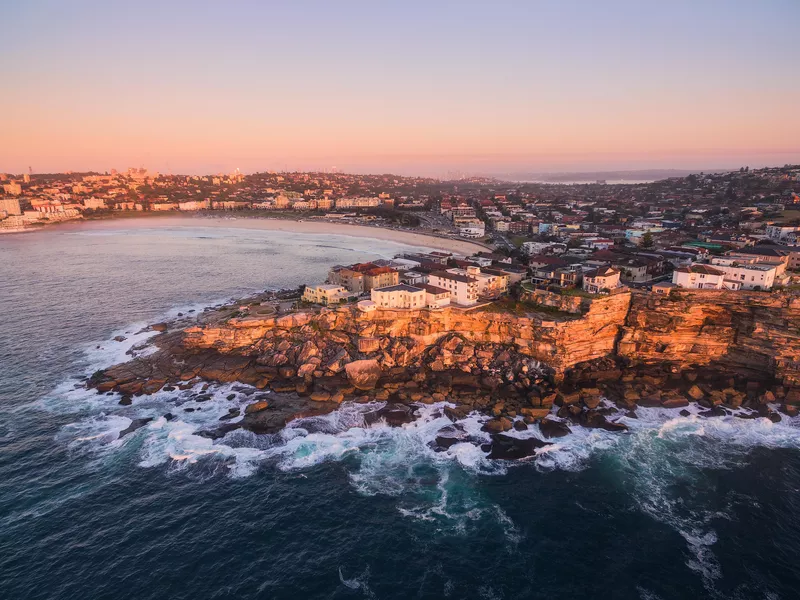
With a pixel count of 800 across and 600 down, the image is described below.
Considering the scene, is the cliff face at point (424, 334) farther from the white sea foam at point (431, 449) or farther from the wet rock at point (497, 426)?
the wet rock at point (497, 426)

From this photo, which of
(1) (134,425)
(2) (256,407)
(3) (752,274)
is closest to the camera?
(1) (134,425)

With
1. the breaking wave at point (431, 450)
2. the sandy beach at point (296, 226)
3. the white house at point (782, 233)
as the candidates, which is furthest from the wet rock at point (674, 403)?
the sandy beach at point (296, 226)

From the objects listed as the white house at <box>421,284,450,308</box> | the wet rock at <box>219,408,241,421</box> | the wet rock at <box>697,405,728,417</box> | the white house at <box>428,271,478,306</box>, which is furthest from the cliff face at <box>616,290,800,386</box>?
the wet rock at <box>219,408,241,421</box>

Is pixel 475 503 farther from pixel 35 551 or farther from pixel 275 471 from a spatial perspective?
pixel 35 551

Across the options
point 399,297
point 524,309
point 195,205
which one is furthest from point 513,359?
point 195,205

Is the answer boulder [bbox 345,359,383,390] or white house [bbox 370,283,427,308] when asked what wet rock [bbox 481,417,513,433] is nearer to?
Result: boulder [bbox 345,359,383,390]

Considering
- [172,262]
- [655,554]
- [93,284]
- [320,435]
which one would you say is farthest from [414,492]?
[172,262]

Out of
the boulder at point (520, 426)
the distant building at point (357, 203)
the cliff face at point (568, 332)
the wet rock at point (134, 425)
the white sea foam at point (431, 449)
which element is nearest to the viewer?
the white sea foam at point (431, 449)

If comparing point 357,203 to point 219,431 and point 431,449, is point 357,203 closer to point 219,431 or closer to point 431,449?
point 219,431
